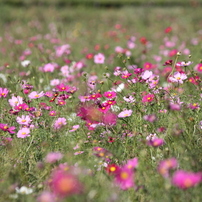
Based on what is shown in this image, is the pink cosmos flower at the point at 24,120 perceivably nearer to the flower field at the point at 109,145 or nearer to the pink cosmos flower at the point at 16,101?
the flower field at the point at 109,145

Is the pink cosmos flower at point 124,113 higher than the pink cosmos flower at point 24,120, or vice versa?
the pink cosmos flower at point 124,113

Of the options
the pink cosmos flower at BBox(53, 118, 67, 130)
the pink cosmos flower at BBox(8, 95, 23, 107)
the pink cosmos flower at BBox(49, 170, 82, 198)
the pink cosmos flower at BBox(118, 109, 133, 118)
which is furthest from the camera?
the pink cosmos flower at BBox(8, 95, 23, 107)

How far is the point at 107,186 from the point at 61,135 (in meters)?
0.64

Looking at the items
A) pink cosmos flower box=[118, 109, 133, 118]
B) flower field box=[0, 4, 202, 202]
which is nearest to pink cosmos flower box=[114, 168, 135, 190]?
flower field box=[0, 4, 202, 202]

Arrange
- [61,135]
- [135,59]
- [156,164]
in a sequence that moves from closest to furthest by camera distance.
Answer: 1. [156,164]
2. [61,135]
3. [135,59]

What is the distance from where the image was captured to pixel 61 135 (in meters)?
1.91

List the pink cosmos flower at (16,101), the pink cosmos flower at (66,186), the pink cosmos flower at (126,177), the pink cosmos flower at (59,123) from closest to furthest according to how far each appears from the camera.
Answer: the pink cosmos flower at (66,186) < the pink cosmos flower at (126,177) < the pink cosmos flower at (59,123) < the pink cosmos flower at (16,101)

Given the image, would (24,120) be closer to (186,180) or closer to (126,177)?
(126,177)

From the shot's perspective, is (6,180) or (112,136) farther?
(112,136)

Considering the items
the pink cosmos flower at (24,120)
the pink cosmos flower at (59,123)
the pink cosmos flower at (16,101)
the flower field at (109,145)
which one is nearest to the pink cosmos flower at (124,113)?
the flower field at (109,145)

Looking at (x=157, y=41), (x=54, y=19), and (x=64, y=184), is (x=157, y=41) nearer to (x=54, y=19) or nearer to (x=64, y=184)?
(x=54, y=19)

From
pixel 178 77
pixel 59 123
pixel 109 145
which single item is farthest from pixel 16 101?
pixel 178 77

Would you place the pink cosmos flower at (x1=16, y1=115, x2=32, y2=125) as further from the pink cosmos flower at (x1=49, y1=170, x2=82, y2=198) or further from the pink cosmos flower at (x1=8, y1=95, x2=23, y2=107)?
the pink cosmos flower at (x1=49, y1=170, x2=82, y2=198)

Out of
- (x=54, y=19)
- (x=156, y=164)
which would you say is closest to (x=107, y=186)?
(x=156, y=164)
